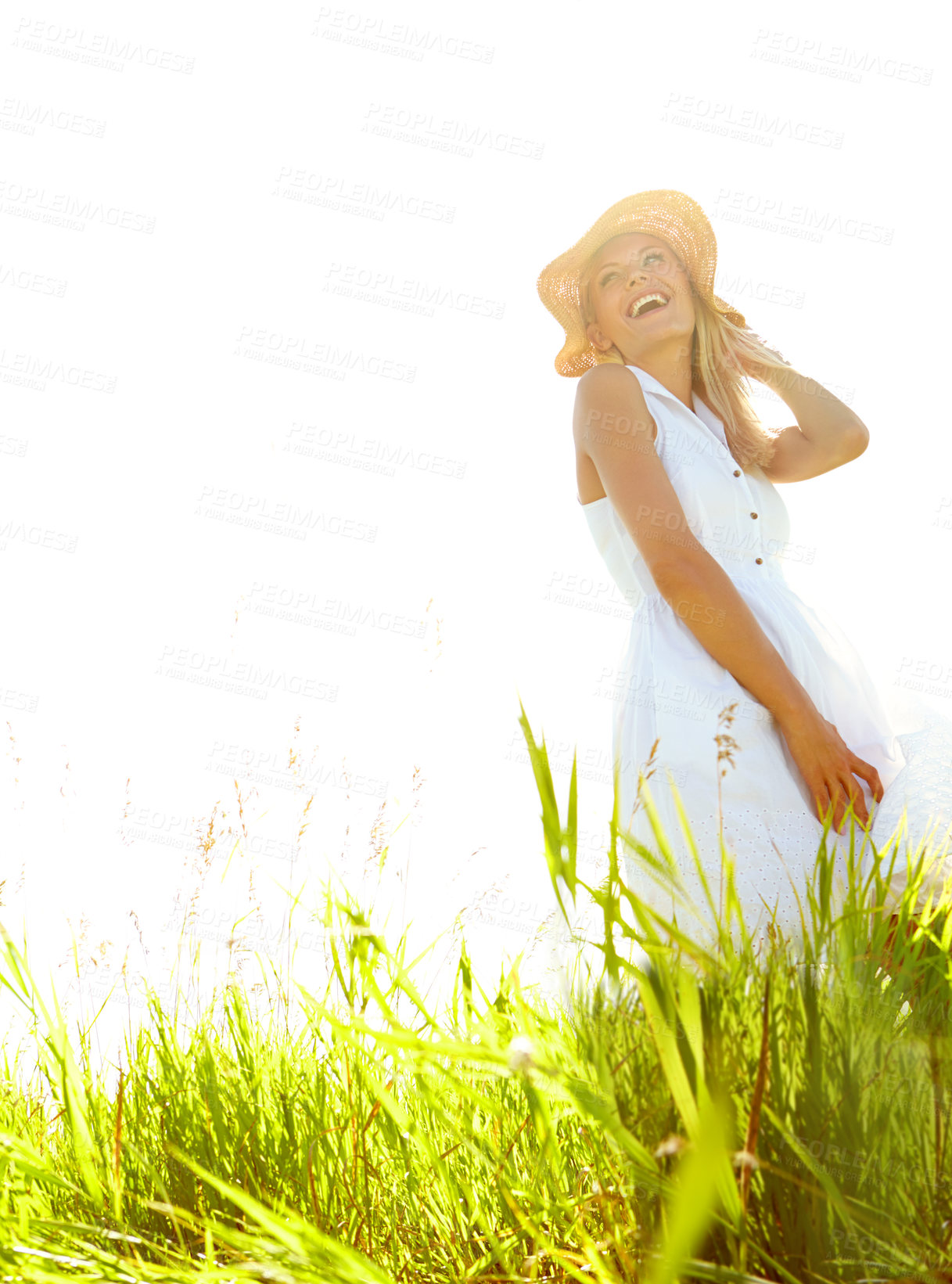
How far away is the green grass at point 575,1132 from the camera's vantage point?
777mm

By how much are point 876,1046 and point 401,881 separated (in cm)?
111

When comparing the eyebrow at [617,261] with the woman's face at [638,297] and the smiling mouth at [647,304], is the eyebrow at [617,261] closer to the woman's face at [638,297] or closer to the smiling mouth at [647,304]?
→ the woman's face at [638,297]

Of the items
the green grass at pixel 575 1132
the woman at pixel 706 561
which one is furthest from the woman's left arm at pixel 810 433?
the green grass at pixel 575 1132

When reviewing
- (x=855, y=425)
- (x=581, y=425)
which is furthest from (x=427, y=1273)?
(x=855, y=425)

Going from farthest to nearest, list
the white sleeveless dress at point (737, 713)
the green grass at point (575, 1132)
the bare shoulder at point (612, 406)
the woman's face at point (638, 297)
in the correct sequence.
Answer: the woman's face at point (638, 297), the bare shoulder at point (612, 406), the white sleeveless dress at point (737, 713), the green grass at point (575, 1132)

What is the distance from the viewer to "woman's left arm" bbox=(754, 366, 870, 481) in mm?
2312

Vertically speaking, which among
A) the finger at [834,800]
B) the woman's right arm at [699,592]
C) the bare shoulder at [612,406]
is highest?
the bare shoulder at [612,406]

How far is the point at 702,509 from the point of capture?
80.4 inches

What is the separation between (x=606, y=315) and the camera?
239 cm

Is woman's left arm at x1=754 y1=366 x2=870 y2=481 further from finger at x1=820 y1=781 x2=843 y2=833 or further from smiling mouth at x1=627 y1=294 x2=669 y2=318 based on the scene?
finger at x1=820 y1=781 x2=843 y2=833

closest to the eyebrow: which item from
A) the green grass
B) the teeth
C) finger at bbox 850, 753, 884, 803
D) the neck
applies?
the teeth

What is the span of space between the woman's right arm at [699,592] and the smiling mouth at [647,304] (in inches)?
15.1

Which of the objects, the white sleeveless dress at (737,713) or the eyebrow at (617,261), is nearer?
the white sleeveless dress at (737,713)

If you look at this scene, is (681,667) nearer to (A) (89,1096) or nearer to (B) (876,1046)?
(B) (876,1046)
